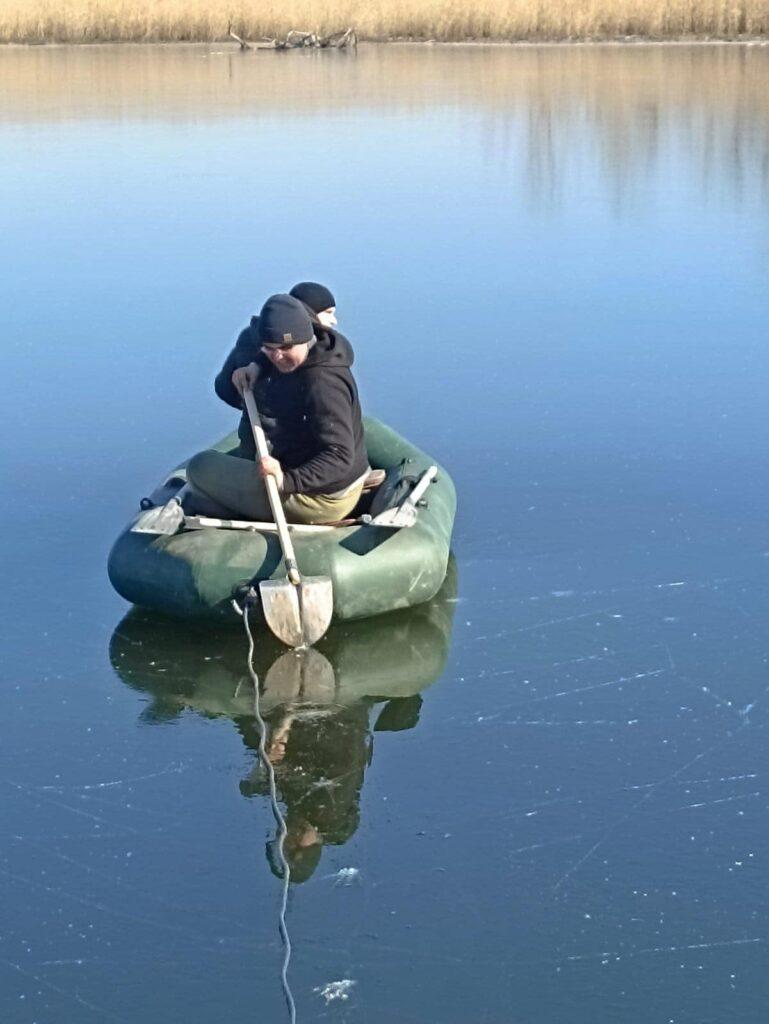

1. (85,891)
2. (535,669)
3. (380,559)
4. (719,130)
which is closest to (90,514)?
(380,559)

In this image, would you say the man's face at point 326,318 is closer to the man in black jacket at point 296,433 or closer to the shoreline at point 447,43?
the man in black jacket at point 296,433

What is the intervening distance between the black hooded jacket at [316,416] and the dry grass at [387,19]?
802 inches

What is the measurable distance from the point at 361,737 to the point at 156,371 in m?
4.24

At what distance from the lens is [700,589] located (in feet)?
18.6

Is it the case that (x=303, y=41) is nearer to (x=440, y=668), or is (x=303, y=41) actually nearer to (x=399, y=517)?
(x=399, y=517)

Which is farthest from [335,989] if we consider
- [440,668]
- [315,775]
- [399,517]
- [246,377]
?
[246,377]

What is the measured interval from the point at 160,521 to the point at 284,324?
0.73 metres

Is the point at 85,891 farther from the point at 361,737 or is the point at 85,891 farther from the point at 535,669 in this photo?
the point at 535,669

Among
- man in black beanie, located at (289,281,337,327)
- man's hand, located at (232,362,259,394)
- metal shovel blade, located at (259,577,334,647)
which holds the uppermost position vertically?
man in black beanie, located at (289,281,337,327)

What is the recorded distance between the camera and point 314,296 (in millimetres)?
5840

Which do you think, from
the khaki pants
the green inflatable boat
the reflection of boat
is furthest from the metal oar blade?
the reflection of boat

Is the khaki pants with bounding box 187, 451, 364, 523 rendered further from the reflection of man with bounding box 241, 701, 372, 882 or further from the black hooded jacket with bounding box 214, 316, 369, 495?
the reflection of man with bounding box 241, 701, 372, 882

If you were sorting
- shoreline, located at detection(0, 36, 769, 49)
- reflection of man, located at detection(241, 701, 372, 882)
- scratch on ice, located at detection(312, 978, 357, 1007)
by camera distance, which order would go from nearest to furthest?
1. scratch on ice, located at detection(312, 978, 357, 1007)
2. reflection of man, located at detection(241, 701, 372, 882)
3. shoreline, located at detection(0, 36, 769, 49)

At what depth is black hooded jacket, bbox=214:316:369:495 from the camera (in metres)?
5.53
